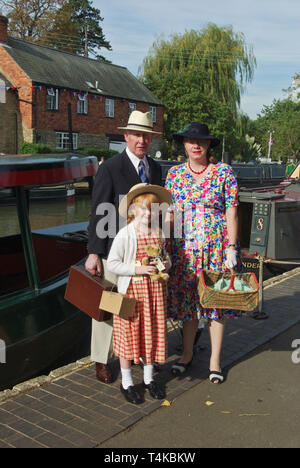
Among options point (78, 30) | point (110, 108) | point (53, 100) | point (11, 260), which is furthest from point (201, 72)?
point (11, 260)

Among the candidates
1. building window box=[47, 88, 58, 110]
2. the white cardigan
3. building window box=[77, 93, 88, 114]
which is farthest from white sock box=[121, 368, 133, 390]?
building window box=[77, 93, 88, 114]

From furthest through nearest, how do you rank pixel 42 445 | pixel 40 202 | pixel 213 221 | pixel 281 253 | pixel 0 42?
1. pixel 0 42
2. pixel 281 253
3. pixel 40 202
4. pixel 213 221
5. pixel 42 445

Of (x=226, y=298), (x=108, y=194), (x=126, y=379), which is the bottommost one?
(x=126, y=379)

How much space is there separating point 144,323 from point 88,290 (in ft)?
1.55

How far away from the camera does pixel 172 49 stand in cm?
3916

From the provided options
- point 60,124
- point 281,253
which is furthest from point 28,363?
point 60,124

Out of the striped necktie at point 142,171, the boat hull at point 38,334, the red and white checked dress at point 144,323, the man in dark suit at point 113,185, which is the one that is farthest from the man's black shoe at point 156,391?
the striped necktie at point 142,171

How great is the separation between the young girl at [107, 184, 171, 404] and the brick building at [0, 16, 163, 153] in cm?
2459

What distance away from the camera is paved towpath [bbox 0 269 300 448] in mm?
2930

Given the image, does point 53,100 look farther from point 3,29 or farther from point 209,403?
point 209,403

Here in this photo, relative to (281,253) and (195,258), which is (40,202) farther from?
(281,253)

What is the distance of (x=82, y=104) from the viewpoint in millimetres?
31906

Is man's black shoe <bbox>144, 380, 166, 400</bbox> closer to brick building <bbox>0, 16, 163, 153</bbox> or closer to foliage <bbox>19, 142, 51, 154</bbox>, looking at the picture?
foliage <bbox>19, 142, 51, 154</bbox>

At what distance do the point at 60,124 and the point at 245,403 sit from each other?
95.3 ft
